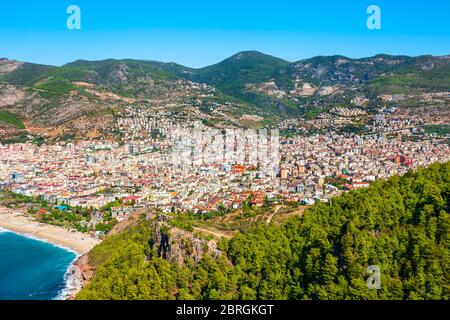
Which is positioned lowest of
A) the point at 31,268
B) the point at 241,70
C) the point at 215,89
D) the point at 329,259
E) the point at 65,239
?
the point at 31,268

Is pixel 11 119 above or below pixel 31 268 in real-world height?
above

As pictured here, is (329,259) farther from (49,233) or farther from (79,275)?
(49,233)

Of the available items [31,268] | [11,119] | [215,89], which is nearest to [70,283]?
[31,268]

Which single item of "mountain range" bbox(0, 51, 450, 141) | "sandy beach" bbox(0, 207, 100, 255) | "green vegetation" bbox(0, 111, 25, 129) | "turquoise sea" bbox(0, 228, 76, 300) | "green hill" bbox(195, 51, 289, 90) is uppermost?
"green hill" bbox(195, 51, 289, 90)

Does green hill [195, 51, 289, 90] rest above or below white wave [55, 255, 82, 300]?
above

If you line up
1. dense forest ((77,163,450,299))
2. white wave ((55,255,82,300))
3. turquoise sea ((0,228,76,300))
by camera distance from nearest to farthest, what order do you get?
dense forest ((77,163,450,299)), white wave ((55,255,82,300)), turquoise sea ((0,228,76,300))

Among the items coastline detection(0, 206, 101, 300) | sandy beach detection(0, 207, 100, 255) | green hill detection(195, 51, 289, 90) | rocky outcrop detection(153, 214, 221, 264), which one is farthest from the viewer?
green hill detection(195, 51, 289, 90)

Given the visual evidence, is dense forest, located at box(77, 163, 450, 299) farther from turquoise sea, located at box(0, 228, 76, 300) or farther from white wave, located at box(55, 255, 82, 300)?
turquoise sea, located at box(0, 228, 76, 300)

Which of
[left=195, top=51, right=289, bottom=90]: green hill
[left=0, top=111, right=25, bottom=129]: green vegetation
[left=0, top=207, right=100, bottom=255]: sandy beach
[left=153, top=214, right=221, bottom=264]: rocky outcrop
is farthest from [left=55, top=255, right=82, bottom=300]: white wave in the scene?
[left=195, top=51, right=289, bottom=90]: green hill
